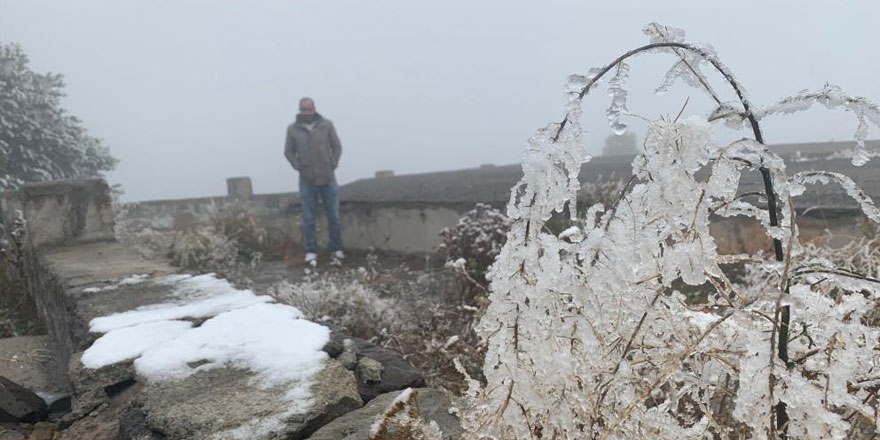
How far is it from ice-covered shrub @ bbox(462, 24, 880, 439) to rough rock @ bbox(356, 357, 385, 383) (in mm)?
784

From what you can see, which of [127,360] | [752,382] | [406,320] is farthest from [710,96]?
[406,320]

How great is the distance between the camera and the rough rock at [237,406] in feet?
4.93

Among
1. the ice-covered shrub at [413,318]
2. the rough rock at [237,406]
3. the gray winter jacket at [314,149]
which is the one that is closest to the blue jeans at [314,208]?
the gray winter jacket at [314,149]

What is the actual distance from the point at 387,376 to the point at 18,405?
1.57 m

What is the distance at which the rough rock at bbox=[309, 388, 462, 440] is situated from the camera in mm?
1491

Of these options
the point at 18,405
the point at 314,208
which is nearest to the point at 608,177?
the point at 314,208

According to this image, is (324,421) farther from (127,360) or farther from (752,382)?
(752,382)

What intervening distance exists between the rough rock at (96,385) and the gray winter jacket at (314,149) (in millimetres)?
5208

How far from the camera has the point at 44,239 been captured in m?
4.72

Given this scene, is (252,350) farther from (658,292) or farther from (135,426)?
(658,292)

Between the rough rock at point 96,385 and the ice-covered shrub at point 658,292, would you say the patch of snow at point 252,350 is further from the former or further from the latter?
the ice-covered shrub at point 658,292

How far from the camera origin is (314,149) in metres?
7.07

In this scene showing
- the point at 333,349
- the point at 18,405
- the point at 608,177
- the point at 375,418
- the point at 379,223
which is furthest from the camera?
the point at 379,223

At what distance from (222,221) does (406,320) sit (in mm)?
5420
